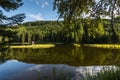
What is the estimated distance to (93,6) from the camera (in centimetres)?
784

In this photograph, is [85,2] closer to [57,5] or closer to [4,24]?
[57,5]

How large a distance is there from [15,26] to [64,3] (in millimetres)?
2547

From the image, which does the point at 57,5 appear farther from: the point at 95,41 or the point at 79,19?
the point at 95,41

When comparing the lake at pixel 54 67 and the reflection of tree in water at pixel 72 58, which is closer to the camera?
the lake at pixel 54 67

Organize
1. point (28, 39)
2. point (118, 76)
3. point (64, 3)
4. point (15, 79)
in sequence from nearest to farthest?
point (118, 76)
point (64, 3)
point (15, 79)
point (28, 39)

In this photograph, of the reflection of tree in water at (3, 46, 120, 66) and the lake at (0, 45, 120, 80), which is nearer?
the lake at (0, 45, 120, 80)

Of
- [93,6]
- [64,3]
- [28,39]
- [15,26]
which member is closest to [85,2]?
[93,6]

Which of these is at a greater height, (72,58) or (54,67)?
(54,67)

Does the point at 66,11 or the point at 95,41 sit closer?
the point at 66,11

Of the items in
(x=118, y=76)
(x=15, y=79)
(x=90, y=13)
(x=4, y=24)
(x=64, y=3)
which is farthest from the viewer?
(x=15, y=79)

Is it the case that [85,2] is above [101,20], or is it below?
above

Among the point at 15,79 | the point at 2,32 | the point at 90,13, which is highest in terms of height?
the point at 90,13

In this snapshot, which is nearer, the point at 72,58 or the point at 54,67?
the point at 54,67

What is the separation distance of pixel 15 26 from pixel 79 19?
8.53 ft
